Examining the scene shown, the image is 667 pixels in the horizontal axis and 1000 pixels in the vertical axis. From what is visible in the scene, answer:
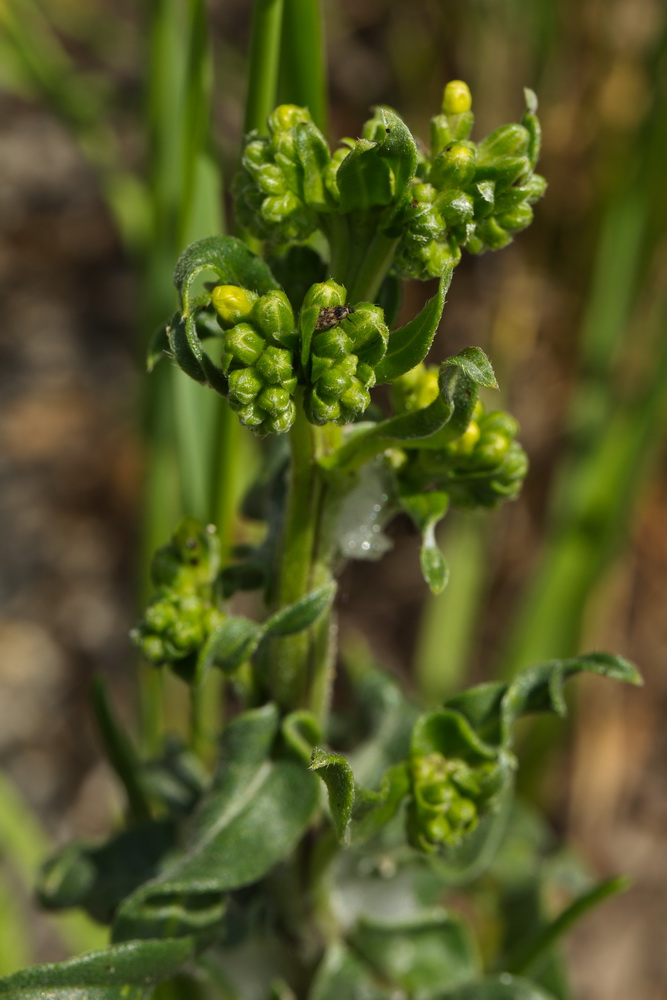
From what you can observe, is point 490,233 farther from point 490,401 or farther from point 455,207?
point 490,401

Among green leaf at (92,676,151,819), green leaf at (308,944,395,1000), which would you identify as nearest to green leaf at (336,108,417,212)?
green leaf at (92,676,151,819)

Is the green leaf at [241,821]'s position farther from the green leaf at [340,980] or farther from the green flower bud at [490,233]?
the green flower bud at [490,233]

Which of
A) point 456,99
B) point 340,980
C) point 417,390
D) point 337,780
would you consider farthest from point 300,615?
point 340,980

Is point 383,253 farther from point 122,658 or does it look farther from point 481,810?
point 122,658

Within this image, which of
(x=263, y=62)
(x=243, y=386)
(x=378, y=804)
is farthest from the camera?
(x=263, y=62)

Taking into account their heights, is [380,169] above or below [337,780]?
above

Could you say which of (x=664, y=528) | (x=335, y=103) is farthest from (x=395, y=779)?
(x=335, y=103)

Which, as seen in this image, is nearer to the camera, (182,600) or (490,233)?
(490,233)
